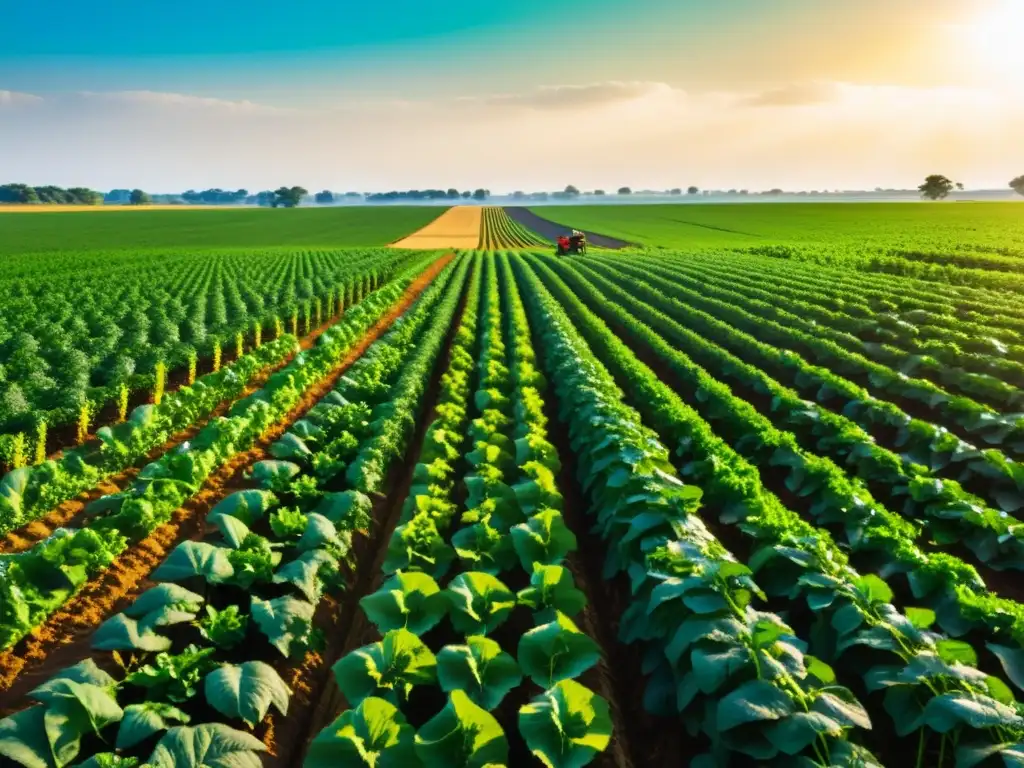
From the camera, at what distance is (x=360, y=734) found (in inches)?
160

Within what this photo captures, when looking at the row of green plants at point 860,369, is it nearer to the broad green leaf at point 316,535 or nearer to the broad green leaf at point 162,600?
the broad green leaf at point 316,535

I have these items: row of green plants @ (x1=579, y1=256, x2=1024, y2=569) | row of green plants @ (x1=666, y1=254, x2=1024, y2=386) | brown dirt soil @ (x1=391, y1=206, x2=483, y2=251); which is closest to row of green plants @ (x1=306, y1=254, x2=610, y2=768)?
row of green plants @ (x1=579, y1=256, x2=1024, y2=569)

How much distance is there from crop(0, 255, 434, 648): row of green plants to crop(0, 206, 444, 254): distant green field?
195 feet

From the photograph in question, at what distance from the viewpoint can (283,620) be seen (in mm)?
5379

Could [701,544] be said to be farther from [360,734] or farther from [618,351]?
[618,351]

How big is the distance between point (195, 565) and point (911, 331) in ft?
59.2

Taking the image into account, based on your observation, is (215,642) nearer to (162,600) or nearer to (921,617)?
(162,600)

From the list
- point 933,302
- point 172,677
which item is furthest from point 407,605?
point 933,302

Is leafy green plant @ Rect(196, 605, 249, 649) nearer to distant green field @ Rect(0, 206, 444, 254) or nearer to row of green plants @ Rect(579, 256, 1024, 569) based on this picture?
row of green plants @ Rect(579, 256, 1024, 569)

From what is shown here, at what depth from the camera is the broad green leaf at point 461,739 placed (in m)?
3.88

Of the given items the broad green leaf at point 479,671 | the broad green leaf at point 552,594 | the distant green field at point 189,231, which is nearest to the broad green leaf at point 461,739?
the broad green leaf at point 479,671

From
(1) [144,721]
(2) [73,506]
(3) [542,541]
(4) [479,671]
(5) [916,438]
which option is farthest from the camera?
(5) [916,438]

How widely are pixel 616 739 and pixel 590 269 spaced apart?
3259cm

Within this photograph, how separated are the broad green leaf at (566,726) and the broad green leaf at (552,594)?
3.97 feet
